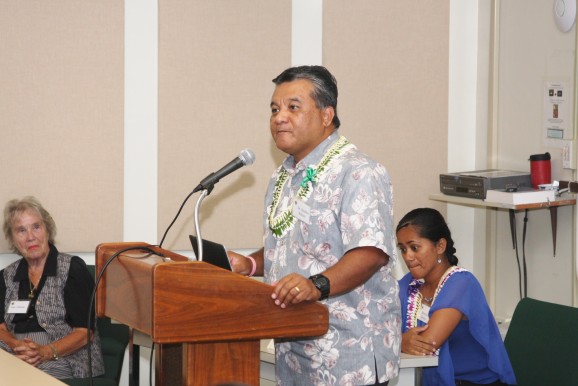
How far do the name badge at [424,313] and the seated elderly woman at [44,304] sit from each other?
154 cm

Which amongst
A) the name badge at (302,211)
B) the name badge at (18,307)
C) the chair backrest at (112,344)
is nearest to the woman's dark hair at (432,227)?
the name badge at (302,211)

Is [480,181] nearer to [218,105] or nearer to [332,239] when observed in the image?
[218,105]

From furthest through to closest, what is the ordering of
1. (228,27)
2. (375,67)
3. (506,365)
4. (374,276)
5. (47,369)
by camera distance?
(375,67) → (228,27) → (47,369) → (506,365) → (374,276)

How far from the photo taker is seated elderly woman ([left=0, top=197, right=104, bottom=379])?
4289mm

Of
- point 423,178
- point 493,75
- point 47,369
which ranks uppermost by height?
point 493,75

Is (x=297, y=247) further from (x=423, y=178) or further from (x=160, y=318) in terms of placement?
(x=423, y=178)

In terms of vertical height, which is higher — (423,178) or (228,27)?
(228,27)

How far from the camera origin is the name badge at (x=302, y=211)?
2838mm

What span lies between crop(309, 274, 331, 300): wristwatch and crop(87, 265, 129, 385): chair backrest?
2094mm

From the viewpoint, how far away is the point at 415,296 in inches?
159

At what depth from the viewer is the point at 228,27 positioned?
5.29 m

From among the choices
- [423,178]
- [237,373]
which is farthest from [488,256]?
[237,373]

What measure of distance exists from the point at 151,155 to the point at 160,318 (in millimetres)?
2934

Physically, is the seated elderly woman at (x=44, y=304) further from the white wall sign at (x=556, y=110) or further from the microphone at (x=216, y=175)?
the white wall sign at (x=556, y=110)
